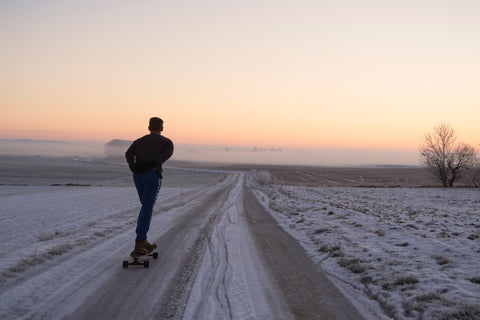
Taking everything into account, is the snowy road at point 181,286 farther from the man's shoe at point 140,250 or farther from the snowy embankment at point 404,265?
the snowy embankment at point 404,265

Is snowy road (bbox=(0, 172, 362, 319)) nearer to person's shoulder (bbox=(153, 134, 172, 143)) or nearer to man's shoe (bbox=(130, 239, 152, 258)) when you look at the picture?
man's shoe (bbox=(130, 239, 152, 258))

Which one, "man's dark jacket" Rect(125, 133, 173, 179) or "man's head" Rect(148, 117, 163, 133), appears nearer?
"man's dark jacket" Rect(125, 133, 173, 179)

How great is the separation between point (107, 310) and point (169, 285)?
950 millimetres

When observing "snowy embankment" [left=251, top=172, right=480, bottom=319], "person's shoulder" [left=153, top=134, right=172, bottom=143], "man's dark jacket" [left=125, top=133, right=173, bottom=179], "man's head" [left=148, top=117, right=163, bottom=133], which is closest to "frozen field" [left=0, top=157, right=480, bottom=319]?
"snowy embankment" [left=251, top=172, right=480, bottom=319]

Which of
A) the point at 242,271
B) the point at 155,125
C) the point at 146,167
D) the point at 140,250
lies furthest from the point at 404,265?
the point at 155,125

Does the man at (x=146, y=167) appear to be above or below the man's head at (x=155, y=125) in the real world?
below

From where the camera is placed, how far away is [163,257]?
572cm

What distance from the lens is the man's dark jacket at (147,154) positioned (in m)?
5.29

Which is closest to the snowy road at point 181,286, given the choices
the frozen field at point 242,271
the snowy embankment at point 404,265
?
the frozen field at point 242,271

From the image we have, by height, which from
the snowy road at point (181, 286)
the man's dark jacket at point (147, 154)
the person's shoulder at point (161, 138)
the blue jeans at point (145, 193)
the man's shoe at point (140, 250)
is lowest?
the snowy road at point (181, 286)

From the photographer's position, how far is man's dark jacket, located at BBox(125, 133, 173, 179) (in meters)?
5.29

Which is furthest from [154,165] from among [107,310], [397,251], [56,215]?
[56,215]

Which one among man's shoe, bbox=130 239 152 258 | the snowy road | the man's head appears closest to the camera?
the snowy road

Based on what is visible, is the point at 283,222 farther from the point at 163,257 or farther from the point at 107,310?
the point at 107,310
